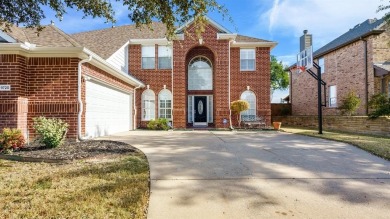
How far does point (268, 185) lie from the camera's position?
4.27 m

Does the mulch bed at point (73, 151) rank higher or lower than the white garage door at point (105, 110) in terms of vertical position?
lower

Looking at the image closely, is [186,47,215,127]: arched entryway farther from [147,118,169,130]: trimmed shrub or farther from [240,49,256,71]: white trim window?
[147,118,169,130]: trimmed shrub

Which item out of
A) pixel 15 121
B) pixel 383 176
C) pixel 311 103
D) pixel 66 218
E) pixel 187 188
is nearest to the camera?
pixel 66 218

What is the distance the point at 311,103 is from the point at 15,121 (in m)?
23.3

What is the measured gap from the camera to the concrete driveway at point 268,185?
330cm

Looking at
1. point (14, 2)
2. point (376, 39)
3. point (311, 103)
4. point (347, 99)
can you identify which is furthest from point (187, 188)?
point (311, 103)

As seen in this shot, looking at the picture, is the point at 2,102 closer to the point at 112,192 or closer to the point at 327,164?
the point at 112,192

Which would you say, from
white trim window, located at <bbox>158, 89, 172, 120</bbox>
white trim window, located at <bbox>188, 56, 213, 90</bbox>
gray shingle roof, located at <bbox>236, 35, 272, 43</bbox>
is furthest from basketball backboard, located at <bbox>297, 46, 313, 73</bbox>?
white trim window, located at <bbox>158, 89, 172, 120</bbox>

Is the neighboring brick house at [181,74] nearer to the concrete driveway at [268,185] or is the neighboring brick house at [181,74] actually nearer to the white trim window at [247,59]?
the white trim window at [247,59]

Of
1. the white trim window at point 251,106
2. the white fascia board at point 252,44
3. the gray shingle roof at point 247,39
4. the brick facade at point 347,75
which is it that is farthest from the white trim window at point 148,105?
the brick facade at point 347,75

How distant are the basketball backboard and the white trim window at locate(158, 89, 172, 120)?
8885 millimetres

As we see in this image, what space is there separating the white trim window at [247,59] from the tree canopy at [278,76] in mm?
26843

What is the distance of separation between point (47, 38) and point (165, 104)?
9.05m

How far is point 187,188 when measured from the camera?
4.10 meters
